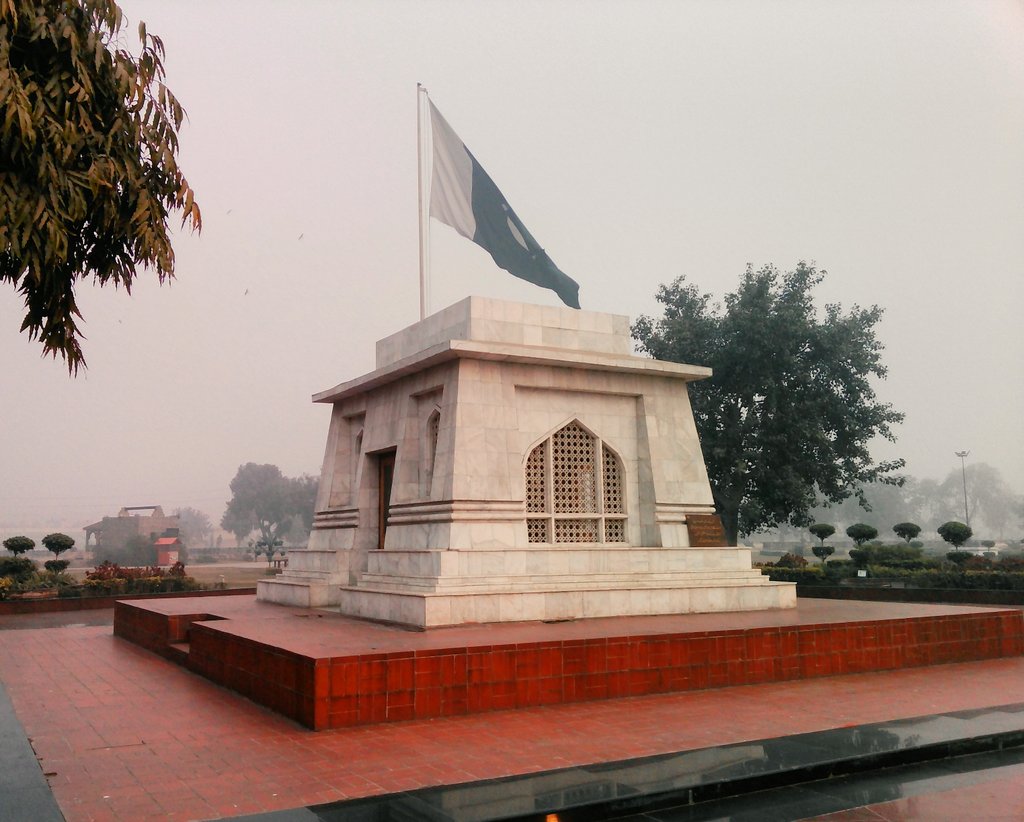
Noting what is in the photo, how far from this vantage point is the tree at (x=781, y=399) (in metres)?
27.4

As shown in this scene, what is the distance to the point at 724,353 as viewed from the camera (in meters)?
28.3

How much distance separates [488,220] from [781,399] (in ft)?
51.0

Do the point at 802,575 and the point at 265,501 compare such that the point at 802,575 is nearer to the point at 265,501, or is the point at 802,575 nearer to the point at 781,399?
the point at 781,399

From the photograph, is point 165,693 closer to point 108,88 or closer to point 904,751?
point 108,88

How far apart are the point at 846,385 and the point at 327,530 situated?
18.9 metres

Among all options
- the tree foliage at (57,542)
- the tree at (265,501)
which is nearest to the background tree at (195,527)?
the tree at (265,501)

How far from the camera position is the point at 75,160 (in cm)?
534

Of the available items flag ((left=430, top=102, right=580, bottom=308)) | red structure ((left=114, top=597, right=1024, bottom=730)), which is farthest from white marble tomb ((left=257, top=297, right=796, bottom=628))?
flag ((left=430, top=102, right=580, bottom=308))

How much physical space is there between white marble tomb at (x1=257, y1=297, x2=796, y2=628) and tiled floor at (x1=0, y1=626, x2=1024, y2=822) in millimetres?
2662

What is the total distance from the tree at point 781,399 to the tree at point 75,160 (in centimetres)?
2320

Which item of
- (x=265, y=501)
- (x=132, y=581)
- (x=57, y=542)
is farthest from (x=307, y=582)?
(x=265, y=501)

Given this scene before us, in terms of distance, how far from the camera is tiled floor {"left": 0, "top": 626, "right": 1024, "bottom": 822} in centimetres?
560

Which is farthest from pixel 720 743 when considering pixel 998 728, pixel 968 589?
pixel 968 589

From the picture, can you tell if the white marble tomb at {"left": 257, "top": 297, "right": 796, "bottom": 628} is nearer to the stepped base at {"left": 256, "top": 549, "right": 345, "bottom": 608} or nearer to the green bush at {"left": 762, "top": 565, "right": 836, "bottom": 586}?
the stepped base at {"left": 256, "top": 549, "right": 345, "bottom": 608}
